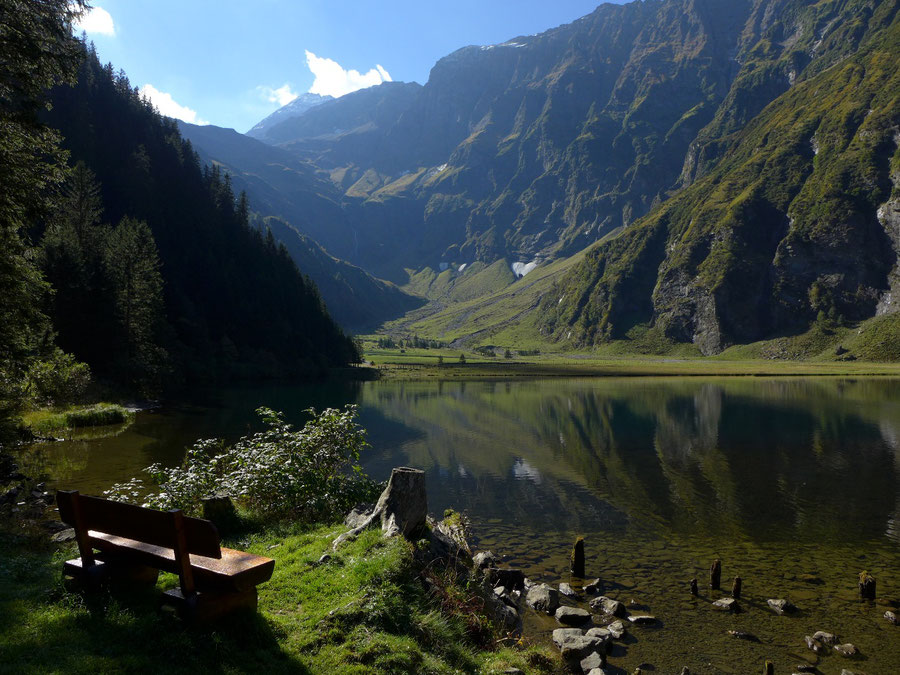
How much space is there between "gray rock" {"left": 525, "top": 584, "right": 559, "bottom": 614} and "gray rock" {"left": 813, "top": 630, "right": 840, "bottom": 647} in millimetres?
7974

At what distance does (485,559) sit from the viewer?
21.7 m

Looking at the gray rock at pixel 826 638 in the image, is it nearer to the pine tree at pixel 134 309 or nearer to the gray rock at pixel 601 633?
the gray rock at pixel 601 633

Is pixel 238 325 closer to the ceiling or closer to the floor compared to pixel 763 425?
closer to the ceiling

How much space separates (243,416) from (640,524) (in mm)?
46300

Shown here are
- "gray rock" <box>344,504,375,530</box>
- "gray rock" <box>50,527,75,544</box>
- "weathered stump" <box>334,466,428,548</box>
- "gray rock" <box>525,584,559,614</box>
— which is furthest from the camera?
"gray rock" <box>525,584,559,614</box>

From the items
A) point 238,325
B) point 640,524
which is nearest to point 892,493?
point 640,524

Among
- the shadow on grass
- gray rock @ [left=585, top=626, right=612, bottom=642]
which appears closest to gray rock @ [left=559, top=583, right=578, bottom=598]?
gray rock @ [left=585, top=626, right=612, bottom=642]

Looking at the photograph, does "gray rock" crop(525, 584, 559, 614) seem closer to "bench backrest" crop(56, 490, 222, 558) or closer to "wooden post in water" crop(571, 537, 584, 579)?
"wooden post in water" crop(571, 537, 584, 579)

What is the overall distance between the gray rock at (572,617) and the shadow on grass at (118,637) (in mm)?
11422

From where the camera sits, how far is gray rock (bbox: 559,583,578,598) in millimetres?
19453

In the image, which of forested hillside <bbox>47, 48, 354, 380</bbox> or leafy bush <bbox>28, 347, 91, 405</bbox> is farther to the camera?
forested hillside <bbox>47, 48, 354, 380</bbox>

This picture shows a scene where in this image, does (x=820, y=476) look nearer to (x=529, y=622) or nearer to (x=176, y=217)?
(x=529, y=622)

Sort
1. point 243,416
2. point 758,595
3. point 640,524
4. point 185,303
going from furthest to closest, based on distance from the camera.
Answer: point 185,303
point 243,416
point 640,524
point 758,595

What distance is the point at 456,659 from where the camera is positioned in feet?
33.0
